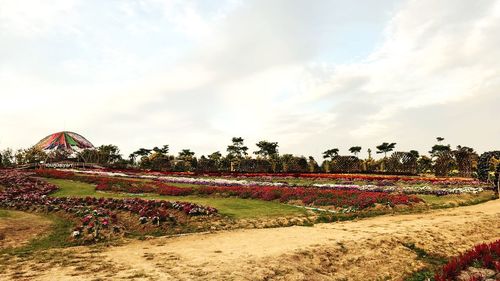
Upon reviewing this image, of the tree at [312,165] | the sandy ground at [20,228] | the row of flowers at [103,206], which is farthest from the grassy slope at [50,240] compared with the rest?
the tree at [312,165]

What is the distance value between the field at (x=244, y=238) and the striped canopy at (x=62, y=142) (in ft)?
133

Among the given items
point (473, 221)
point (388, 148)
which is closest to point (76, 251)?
point (473, 221)

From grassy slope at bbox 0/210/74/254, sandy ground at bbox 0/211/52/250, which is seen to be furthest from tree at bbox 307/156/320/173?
sandy ground at bbox 0/211/52/250

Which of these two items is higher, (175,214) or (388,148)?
(388,148)

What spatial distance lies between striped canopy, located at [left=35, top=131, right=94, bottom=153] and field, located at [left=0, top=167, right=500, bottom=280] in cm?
4039

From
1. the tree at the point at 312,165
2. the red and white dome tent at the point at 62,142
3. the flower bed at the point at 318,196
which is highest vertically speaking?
the red and white dome tent at the point at 62,142

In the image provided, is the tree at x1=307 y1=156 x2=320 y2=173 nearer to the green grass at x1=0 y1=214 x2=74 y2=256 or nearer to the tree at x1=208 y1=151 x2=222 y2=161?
the tree at x1=208 y1=151 x2=222 y2=161

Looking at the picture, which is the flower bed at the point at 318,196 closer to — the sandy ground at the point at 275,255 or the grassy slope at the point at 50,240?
the sandy ground at the point at 275,255

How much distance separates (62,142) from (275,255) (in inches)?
2302

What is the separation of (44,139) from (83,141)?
646 cm

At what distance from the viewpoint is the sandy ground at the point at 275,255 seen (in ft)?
25.5

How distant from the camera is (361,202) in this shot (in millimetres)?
18312

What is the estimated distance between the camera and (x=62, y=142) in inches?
2270

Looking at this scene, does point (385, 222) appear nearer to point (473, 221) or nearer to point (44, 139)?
point (473, 221)
